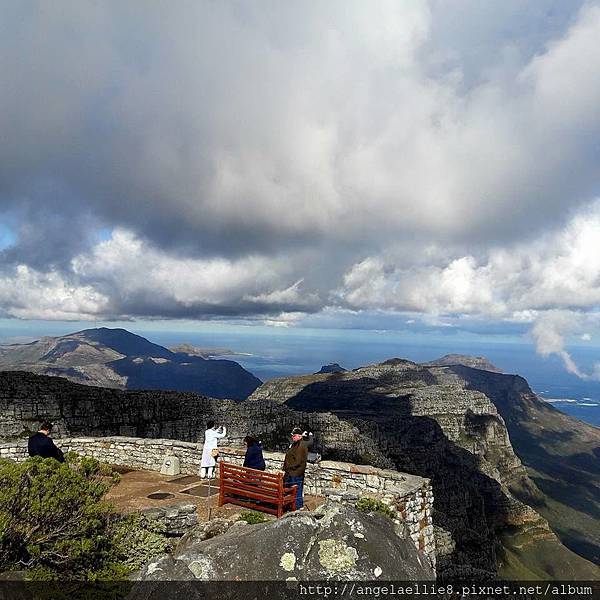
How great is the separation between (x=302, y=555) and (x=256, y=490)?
594 cm

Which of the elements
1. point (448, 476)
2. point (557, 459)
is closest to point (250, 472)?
point (448, 476)

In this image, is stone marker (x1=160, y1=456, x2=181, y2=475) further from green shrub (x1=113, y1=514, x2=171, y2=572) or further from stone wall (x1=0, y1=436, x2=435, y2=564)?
green shrub (x1=113, y1=514, x2=171, y2=572)

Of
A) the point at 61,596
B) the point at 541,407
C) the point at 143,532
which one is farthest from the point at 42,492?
the point at 541,407

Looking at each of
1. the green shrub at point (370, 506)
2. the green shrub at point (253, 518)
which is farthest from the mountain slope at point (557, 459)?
the green shrub at point (253, 518)

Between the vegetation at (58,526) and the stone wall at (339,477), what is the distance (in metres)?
6.16

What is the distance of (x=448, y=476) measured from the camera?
193ft

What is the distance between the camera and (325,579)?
7.14 m

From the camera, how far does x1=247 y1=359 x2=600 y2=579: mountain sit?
53594 millimetres

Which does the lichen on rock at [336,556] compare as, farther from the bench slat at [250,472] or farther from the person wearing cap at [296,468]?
the person wearing cap at [296,468]

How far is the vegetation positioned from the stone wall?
6164 mm

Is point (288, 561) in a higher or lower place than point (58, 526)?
higher

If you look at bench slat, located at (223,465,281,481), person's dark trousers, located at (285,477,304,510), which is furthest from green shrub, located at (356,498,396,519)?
bench slat, located at (223,465,281,481)

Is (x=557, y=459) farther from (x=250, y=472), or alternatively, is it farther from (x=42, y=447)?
(x=42, y=447)

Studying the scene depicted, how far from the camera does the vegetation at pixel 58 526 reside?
9.13 m
